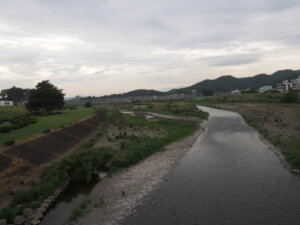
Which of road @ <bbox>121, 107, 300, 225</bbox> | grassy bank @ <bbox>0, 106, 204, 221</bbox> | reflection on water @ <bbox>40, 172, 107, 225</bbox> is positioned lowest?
road @ <bbox>121, 107, 300, 225</bbox>

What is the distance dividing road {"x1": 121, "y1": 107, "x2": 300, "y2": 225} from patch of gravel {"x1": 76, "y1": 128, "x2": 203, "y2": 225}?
0.70m

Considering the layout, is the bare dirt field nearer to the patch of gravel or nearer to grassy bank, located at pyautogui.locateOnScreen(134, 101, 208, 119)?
the patch of gravel

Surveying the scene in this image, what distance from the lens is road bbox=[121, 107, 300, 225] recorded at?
13254 mm

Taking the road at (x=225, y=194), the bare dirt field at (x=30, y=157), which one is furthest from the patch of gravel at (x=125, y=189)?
the bare dirt field at (x=30, y=157)

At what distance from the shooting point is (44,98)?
5678 cm

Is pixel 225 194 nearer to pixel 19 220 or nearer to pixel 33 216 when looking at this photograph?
pixel 33 216

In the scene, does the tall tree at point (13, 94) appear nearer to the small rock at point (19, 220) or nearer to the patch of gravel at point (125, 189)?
the patch of gravel at point (125, 189)

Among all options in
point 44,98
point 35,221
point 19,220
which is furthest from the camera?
point 44,98

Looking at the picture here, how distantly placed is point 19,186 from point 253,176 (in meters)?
17.7

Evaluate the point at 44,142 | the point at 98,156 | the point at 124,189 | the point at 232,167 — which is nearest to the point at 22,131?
the point at 44,142

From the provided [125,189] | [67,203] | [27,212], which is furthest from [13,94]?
[27,212]

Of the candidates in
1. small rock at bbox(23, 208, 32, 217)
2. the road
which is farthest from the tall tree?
small rock at bbox(23, 208, 32, 217)

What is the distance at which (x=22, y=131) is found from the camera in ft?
105

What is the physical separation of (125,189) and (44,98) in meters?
46.5
